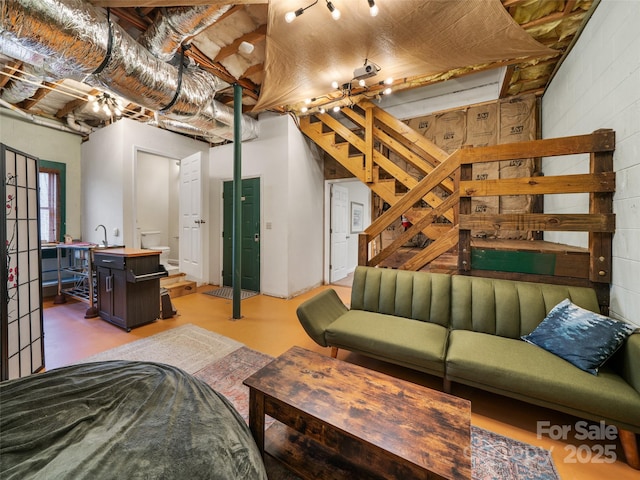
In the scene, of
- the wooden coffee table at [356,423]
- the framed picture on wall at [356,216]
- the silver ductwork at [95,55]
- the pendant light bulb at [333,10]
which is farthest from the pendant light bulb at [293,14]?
the framed picture on wall at [356,216]

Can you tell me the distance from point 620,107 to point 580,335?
1.65 m

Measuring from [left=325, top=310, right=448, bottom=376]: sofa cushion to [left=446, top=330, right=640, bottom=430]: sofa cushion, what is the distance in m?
0.11

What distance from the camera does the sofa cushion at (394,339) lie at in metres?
1.82

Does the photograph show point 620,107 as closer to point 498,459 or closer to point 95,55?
point 498,459

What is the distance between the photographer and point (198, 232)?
14.9 feet

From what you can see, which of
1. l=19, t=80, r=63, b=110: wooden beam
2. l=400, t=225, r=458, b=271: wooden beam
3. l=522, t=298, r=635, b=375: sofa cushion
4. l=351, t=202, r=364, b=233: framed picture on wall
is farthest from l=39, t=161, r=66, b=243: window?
l=522, t=298, r=635, b=375: sofa cushion

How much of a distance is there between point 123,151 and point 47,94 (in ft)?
3.63

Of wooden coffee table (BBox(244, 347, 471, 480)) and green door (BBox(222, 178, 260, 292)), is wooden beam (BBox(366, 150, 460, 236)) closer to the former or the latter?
wooden coffee table (BBox(244, 347, 471, 480))

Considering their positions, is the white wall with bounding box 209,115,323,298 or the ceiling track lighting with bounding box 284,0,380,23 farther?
the white wall with bounding box 209,115,323,298

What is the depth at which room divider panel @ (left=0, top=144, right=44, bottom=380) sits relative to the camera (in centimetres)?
173

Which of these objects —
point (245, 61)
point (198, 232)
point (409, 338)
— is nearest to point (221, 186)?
point (198, 232)

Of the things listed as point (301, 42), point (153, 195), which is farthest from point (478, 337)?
point (153, 195)

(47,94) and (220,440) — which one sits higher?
(47,94)

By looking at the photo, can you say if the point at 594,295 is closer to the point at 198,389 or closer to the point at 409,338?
the point at 409,338
